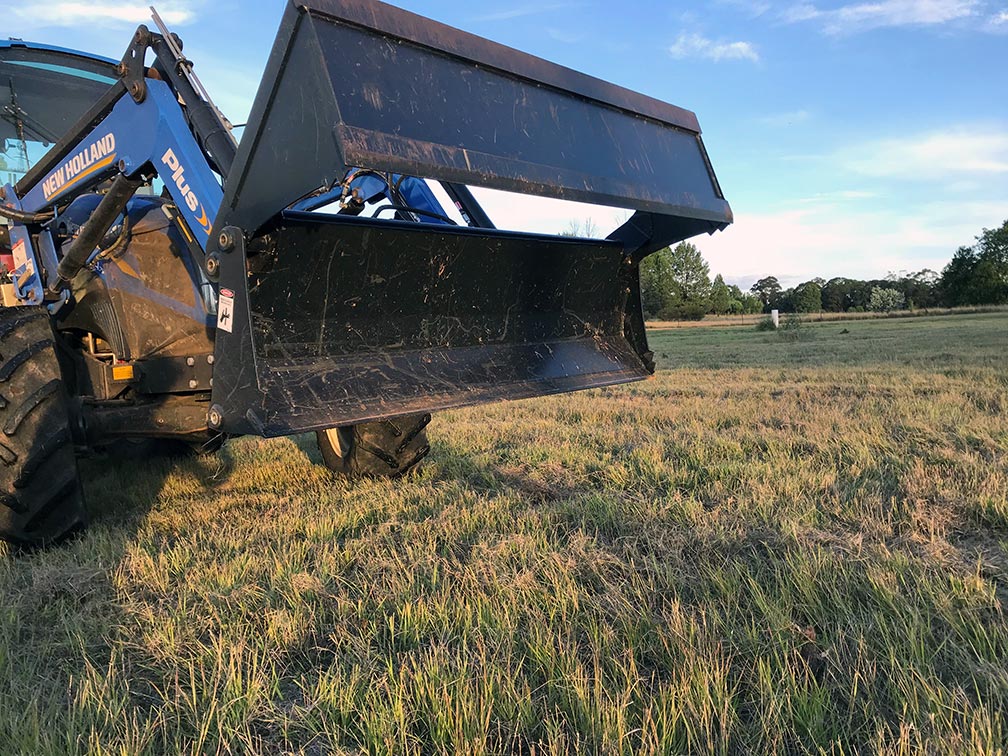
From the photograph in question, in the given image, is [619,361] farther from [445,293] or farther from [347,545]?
[347,545]

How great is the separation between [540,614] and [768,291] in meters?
105

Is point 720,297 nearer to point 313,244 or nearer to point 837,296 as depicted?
point 837,296

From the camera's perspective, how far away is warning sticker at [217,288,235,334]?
99.8 inches

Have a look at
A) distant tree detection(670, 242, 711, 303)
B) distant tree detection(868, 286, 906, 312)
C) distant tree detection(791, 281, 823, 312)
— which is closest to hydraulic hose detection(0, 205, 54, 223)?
distant tree detection(670, 242, 711, 303)

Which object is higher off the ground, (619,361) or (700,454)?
(619,361)

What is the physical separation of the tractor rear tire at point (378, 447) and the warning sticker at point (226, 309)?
1.48m

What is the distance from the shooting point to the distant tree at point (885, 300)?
69.3m

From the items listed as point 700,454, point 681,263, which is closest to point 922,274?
point 681,263

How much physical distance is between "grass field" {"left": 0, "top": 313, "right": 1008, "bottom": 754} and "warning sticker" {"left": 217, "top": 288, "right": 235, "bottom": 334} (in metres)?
0.93

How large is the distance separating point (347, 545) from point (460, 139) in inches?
66.7

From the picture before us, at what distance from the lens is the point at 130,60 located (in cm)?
289

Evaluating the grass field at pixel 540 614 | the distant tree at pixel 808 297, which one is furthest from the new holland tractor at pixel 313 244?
the distant tree at pixel 808 297

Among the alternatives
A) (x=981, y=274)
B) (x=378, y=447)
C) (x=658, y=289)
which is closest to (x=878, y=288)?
(x=981, y=274)

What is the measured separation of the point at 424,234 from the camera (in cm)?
323
